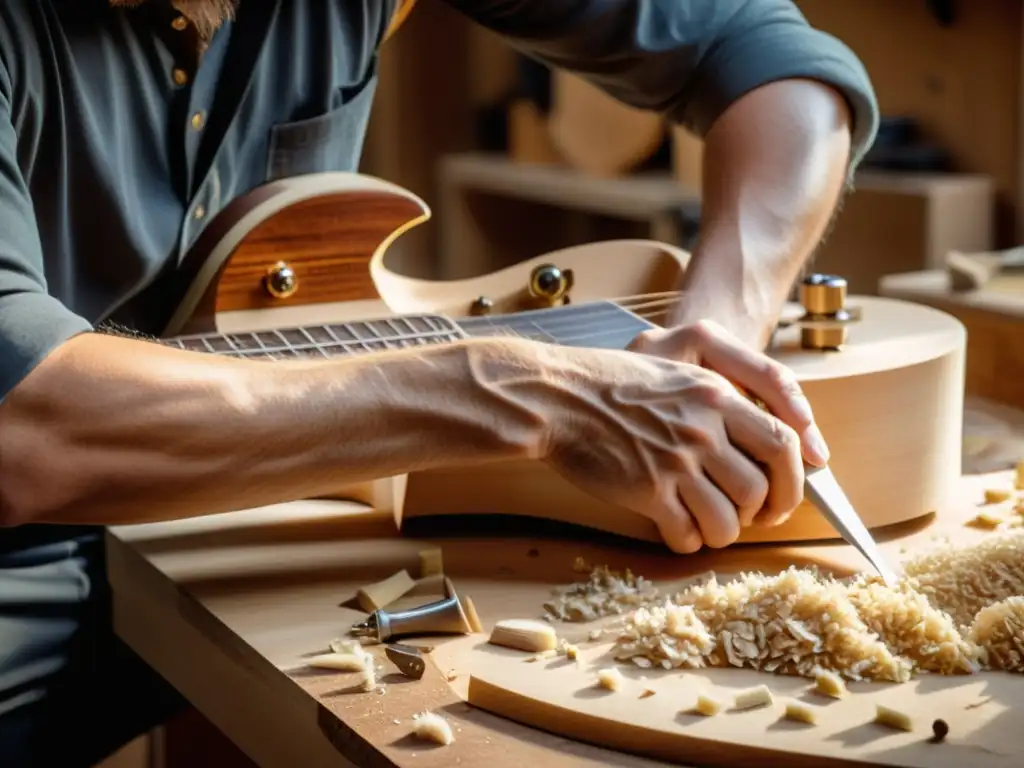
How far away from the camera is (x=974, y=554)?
88 centimetres

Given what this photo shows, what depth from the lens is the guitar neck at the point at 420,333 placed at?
1023mm

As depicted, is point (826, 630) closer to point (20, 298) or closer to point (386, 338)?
point (386, 338)

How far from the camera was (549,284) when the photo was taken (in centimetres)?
123

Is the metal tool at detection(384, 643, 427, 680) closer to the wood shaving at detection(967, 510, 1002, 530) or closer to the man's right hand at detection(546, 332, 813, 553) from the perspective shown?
the man's right hand at detection(546, 332, 813, 553)

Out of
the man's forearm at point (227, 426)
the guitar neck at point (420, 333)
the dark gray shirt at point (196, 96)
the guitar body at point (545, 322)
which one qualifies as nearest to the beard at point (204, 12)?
the dark gray shirt at point (196, 96)

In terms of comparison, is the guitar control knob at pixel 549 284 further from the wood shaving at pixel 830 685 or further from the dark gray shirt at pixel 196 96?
the wood shaving at pixel 830 685

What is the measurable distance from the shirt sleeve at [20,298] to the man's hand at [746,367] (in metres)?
0.40

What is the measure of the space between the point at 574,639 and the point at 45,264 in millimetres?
562

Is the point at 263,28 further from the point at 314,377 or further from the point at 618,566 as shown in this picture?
the point at 618,566

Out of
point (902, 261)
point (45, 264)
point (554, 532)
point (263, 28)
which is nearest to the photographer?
point (554, 532)

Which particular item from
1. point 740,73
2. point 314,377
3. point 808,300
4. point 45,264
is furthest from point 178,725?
point 740,73

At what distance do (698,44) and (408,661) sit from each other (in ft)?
2.59

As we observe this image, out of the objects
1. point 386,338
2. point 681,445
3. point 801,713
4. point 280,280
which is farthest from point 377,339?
point 801,713

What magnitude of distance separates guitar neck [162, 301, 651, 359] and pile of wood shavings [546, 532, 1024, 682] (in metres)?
0.28
